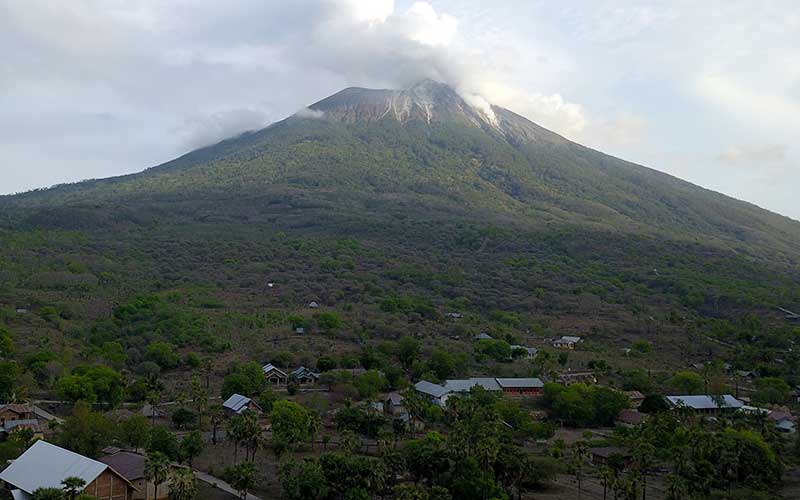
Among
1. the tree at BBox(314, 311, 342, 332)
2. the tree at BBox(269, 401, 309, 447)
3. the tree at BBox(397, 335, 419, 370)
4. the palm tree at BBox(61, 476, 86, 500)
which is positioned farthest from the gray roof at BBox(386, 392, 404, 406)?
the palm tree at BBox(61, 476, 86, 500)

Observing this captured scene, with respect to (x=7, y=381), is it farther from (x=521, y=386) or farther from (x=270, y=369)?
(x=521, y=386)

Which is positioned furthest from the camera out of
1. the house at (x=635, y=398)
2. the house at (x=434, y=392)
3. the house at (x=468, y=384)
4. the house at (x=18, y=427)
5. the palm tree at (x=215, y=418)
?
the house at (x=635, y=398)

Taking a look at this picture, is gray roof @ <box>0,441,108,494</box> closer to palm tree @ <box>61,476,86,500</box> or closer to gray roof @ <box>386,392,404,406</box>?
palm tree @ <box>61,476,86,500</box>

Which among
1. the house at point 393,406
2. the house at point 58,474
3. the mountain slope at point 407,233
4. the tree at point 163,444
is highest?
the mountain slope at point 407,233

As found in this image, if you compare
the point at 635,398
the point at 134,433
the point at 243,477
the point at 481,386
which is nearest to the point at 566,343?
the point at 635,398

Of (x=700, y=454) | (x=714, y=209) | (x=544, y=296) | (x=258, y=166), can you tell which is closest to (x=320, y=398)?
(x=700, y=454)

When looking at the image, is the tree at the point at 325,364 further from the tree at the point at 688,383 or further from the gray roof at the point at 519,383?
the tree at the point at 688,383

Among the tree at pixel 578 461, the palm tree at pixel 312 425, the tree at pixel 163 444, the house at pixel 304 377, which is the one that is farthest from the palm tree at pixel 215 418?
the tree at pixel 578 461
